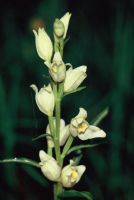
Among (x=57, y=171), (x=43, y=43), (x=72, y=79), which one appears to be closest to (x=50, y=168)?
(x=57, y=171)

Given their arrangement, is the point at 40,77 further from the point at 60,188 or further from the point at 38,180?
the point at 60,188

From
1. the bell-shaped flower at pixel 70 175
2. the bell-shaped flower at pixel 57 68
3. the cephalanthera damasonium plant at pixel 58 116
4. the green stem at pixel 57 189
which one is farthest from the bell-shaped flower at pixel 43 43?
the green stem at pixel 57 189

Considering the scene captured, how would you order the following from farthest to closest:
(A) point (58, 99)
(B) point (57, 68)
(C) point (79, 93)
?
(C) point (79, 93), (A) point (58, 99), (B) point (57, 68)

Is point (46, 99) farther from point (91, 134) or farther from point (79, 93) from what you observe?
point (79, 93)

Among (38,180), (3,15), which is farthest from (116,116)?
(3,15)

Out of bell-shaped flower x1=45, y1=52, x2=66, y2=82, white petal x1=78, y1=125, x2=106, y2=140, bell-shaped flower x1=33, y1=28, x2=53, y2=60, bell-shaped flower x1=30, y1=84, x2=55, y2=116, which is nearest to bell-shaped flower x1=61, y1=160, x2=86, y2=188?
white petal x1=78, y1=125, x2=106, y2=140

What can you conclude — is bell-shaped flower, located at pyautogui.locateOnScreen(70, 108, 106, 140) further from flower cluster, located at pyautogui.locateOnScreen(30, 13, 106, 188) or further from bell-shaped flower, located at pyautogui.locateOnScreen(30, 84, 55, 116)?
bell-shaped flower, located at pyautogui.locateOnScreen(30, 84, 55, 116)
